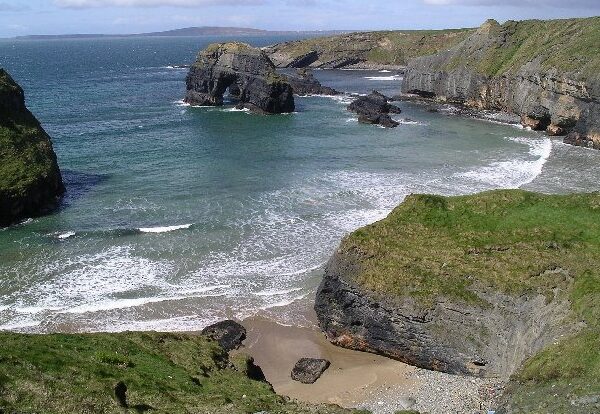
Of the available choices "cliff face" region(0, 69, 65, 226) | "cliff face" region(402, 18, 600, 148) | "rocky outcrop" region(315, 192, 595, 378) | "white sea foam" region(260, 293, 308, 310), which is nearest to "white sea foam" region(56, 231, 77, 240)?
"cliff face" region(0, 69, 65, 226)

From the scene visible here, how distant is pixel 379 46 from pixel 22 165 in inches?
5660

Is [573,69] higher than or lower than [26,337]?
higher

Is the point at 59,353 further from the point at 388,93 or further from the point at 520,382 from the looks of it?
the point at 388,93

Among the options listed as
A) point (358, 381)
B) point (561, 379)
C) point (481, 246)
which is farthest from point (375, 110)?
point (561, 379)

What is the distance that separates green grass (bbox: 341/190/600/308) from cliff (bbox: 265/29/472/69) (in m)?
141

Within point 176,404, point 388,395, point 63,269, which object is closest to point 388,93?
point 63,269

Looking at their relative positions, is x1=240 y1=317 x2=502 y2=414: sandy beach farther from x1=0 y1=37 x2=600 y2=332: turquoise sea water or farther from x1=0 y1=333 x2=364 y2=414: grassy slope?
x1=0 y1=333 x2=364 y2=414: grassy slope

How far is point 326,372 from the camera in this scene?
2444 cm

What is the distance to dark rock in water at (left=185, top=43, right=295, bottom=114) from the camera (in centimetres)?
8619

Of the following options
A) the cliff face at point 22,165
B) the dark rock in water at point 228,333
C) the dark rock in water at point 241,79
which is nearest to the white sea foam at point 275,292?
the dark rock in water at point 228,333

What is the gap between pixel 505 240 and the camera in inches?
984

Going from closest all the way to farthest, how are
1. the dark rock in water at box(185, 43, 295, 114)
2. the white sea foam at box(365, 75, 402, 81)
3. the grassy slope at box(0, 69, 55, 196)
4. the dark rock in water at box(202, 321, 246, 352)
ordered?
the dark rock in water at box(202, 321, 246, 352), the grassy slope at box(0, 69, 55, 196), the dark rock in water at box(185, 43, 295, 114), the white sea foam at box(365, 75, 402, 81)

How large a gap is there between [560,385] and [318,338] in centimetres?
1266

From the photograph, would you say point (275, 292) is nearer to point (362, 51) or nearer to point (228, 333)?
point (228, 333)
